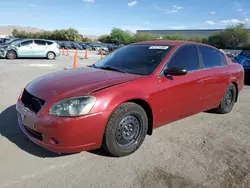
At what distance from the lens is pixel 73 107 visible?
3027mm

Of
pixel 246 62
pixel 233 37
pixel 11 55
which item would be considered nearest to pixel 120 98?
pixel 246 62

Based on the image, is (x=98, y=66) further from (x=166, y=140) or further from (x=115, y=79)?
(x=166, y=140)

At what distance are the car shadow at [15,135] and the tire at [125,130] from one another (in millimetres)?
766

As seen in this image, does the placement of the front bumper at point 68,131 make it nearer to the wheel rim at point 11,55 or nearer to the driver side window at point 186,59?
the driver side window at point 186,59

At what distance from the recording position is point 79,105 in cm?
304

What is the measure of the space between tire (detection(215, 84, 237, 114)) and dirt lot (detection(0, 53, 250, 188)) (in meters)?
1.08

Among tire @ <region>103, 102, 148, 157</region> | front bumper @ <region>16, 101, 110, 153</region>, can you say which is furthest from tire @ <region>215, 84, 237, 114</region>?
front bumper @ <region>16, 101, 110, 153</region>

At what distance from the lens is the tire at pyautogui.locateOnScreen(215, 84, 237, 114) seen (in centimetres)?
557

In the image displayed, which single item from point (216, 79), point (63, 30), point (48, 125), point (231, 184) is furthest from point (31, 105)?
point (63, 30)

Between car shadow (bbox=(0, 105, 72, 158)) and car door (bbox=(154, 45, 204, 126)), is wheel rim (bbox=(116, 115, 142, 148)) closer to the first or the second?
car door (bbox=(154, 45, 204, 126))

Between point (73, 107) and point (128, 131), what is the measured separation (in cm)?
90

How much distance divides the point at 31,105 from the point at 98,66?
1.54m

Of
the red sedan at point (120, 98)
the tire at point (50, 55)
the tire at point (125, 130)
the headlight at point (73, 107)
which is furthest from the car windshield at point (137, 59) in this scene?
the tire at point (50, 55)

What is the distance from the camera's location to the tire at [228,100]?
5.57 meters
